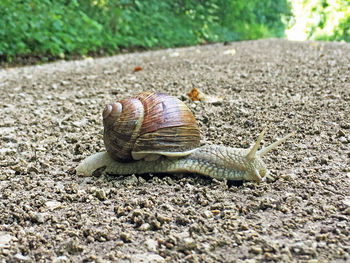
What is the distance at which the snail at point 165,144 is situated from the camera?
8.60ft

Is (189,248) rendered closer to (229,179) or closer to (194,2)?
(229,179)

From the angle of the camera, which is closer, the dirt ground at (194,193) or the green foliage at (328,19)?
the dirt ground at (194,193)

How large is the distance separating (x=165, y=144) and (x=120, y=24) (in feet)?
28.4

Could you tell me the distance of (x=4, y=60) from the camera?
791 centimetres

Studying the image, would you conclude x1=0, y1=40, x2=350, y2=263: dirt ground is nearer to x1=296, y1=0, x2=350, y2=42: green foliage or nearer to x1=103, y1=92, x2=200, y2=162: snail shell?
x1=103, y1=92, x2=200, y2=162: snail shell

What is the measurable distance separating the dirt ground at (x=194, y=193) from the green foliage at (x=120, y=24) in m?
3.86

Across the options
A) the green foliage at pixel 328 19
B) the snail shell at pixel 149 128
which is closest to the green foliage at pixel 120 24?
the green foliage at pixel 328 19

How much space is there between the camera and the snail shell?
2.67 metres

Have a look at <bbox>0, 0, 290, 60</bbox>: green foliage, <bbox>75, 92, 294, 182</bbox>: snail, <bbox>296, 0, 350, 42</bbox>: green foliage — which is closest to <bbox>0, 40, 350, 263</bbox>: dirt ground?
<bbox>75, 92, 294, 182</bbox>: snail

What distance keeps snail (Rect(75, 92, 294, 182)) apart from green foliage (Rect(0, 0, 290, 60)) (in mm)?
5938

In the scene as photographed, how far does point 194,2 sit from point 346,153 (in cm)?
1149

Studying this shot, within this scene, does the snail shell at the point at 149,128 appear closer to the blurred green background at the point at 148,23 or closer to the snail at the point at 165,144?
the snail at the point at 165,144

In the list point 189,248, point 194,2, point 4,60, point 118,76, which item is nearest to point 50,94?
point 118,76

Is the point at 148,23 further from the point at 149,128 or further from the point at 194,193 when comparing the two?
the point at 194,193
